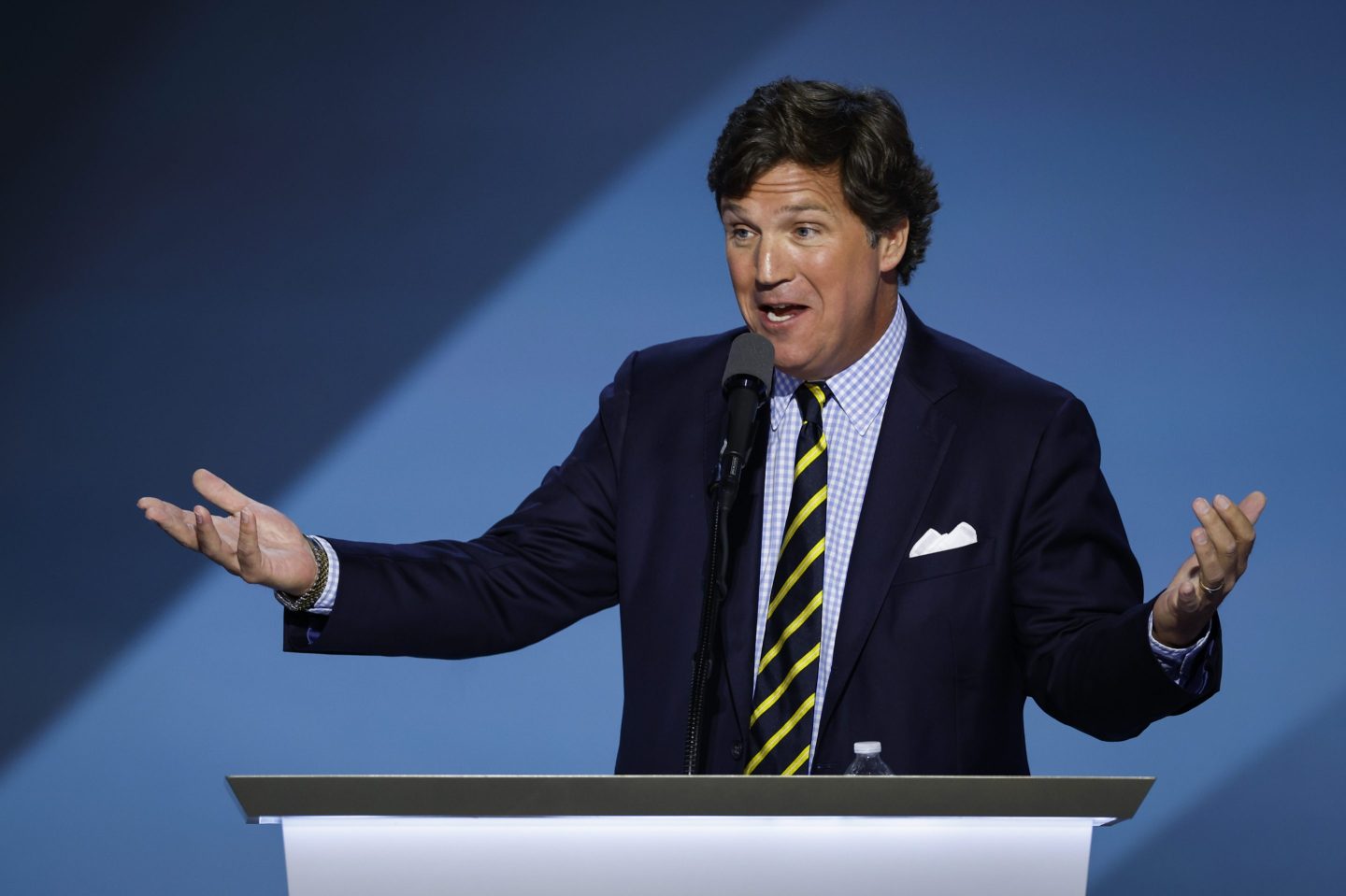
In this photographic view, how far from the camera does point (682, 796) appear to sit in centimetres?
126

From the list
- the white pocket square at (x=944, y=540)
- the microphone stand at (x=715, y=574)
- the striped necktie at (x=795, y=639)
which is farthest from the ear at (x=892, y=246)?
the microphone stand at (x=715, y=574)

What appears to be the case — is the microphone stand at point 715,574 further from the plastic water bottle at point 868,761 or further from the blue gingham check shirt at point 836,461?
the blue gingham check shirt at point 836,461

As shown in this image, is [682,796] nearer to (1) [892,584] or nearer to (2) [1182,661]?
(2) [1182,661]

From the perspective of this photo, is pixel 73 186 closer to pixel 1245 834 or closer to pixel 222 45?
pixel 222 45

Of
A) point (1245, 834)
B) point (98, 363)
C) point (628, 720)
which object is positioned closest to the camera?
point (628, 720)

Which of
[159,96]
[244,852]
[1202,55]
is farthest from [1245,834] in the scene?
[159,96]

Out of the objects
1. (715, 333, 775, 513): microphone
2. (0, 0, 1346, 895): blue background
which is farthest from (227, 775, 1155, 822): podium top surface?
(0, 0, 1346, 895): blue background

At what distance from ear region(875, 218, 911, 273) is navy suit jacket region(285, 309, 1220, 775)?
106mm

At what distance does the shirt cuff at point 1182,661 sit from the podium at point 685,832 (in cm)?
55

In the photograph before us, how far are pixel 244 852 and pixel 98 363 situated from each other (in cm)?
114

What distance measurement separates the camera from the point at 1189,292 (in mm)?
3219

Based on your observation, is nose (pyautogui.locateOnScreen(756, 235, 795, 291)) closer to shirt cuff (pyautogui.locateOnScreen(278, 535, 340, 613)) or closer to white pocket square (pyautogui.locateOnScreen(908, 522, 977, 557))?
white pocket square (pyautogui.locateOnScreen(908, 522, 977, 557))

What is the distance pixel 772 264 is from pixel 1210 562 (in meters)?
0.85

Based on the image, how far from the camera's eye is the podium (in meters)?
1.26
